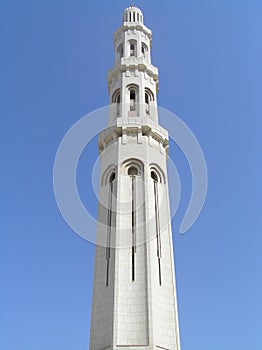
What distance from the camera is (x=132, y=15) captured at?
2071 inches

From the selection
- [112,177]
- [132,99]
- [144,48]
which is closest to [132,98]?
[132,99]

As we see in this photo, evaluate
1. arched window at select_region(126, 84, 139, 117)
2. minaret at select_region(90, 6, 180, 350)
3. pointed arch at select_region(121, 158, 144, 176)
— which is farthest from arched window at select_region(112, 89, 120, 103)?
pointed arch at select_region(121, 158, 144, 176)

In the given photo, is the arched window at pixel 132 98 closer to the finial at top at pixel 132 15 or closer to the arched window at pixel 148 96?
the arched window at pixel 148 96

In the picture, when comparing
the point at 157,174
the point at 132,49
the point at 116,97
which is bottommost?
the point at 157,174

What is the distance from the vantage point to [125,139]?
36969mm

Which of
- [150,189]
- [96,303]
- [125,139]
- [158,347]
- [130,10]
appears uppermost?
[130,10]

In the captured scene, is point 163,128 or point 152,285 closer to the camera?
point 152,285

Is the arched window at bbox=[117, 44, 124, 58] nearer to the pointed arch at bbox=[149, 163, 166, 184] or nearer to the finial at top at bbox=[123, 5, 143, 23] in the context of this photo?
the finial at top at bbox=[123, 5, 143, 23]

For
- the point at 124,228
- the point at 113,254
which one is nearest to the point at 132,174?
the point at 124,228

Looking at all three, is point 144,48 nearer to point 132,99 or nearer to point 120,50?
point 120,50

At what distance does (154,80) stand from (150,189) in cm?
1694

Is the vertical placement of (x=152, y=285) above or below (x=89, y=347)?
above

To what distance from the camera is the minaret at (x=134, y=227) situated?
26.7 m

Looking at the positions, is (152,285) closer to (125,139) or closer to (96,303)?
(96,303)
